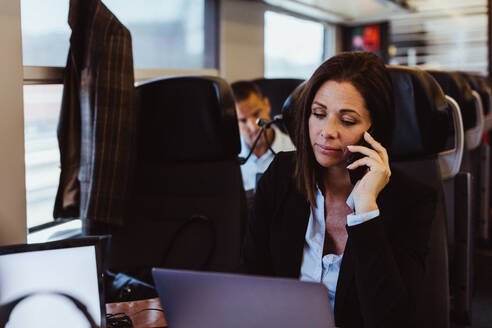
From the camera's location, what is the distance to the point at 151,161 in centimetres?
176

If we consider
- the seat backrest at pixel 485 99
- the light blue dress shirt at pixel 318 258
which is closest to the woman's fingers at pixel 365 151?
the light blue dress shirt at pixel 318 258

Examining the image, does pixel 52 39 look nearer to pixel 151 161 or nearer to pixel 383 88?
pixel 151 161

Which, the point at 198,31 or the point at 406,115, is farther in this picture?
the point at 198,31

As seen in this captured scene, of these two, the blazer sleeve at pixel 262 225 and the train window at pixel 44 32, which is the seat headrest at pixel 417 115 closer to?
the blazer sleeve at pixel 262 225

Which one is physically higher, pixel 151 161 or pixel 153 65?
pixel 153 65

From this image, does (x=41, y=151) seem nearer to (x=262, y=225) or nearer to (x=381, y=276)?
(x=262, y=225)

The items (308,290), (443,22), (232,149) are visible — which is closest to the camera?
(308,290)

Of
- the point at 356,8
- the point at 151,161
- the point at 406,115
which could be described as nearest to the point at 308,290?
the point at 406,115

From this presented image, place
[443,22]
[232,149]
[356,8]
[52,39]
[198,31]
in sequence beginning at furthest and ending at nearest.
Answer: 1. [443,22]
2. [356,8]
3. [198,31]
4. [52,39]
5. [232,149]

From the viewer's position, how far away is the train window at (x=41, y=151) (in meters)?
1.80

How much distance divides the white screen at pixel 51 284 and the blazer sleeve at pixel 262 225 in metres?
0.46

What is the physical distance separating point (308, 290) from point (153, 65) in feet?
6.63

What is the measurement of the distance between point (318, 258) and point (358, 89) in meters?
0.40

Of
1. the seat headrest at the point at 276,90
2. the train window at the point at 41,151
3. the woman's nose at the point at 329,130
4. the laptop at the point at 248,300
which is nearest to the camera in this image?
the laptop at the point at 248,300
